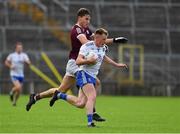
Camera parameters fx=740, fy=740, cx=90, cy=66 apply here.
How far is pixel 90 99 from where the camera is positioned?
1412 centimetres

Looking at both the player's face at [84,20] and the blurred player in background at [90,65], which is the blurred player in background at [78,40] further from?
the blurred player in background at [90,65]

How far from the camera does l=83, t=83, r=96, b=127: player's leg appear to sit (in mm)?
14031

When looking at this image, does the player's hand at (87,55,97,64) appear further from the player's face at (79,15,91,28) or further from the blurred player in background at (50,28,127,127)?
the player's face at (79,15,91,28)

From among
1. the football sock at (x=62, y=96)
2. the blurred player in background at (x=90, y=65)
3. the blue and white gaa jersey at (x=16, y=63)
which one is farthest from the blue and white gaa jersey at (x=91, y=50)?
the blue and white gaa jersey at (x=16, y=63)

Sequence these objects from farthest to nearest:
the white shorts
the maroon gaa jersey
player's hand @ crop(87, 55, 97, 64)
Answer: the white shorts → the maroon gaa jersey → player's hand @ crop(87, 55, 97, 64)

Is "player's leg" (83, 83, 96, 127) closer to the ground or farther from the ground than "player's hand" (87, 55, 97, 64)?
closer to the ground

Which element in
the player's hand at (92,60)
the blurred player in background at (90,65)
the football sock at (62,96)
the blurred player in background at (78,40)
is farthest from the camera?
the blurred player in background at (78,40)

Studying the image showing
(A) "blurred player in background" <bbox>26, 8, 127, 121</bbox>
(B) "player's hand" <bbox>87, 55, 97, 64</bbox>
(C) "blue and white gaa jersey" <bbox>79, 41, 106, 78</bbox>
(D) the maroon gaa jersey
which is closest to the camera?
(B) "player's hand" <bbox>87, 55, 97, 64</bbox>

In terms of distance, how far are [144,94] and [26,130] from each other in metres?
25.3

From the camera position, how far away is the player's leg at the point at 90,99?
1403 cm

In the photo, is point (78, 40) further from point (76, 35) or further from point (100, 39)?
point (100, 39)

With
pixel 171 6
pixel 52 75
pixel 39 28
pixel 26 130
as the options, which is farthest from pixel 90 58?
pixel 171 6


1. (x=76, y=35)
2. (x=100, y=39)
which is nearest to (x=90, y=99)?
(x=100, y=39)

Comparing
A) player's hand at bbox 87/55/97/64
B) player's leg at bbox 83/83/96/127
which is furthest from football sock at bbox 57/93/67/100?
player's hand at bbox 87/55/97/64
